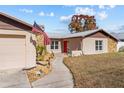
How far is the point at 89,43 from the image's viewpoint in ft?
104

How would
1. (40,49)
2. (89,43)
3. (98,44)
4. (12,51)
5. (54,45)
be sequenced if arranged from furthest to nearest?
1. (54,45)
2. (98,44)
3. (89,43)
4. (40,49)
5. (12,51)

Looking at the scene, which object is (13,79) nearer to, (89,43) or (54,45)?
(89,43)

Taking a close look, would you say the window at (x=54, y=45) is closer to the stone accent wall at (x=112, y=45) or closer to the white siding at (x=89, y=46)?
the white siding at (x=89, y=46)

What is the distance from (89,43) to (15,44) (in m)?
16.1

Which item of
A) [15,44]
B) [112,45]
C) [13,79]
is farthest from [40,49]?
[112,45]

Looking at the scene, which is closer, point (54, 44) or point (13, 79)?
point (13, 79)

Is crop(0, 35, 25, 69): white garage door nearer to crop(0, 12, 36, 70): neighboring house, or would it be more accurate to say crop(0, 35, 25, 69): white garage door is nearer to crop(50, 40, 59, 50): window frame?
crop(0, 12, 36, 70): neighboring house

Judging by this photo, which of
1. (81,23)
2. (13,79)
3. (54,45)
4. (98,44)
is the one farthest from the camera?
(81,23)

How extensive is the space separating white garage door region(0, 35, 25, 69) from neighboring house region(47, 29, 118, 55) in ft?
43.9

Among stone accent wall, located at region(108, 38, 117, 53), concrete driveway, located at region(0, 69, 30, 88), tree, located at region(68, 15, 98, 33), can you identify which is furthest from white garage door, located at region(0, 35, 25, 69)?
tree, located at region(68, 15, 98, 33)

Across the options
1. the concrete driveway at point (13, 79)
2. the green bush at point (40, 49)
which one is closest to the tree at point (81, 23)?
the green bush at point (40, 49)

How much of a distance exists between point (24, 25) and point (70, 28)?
40962mm
